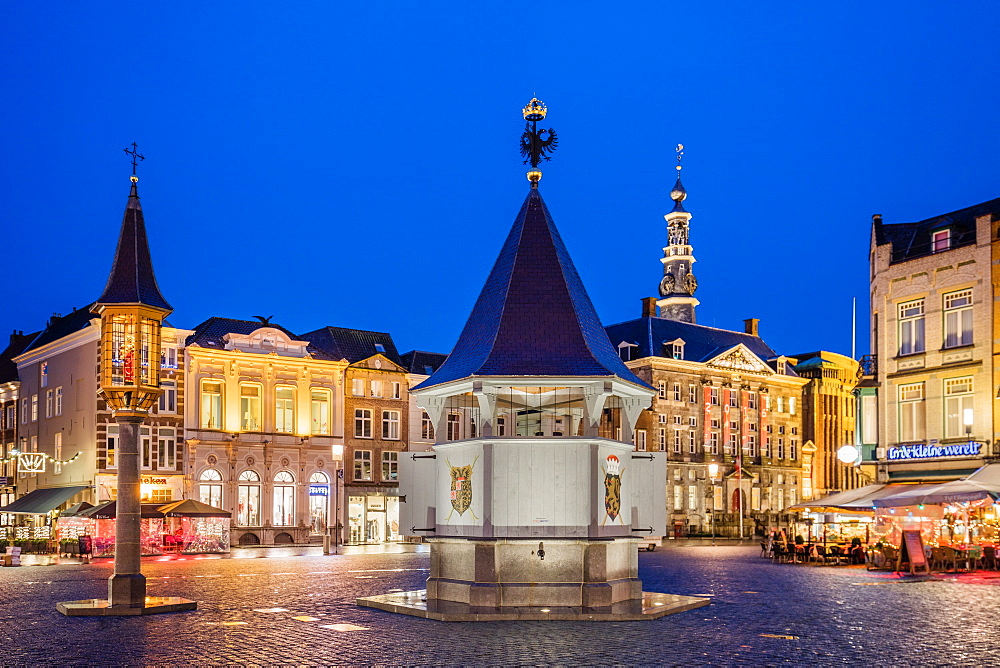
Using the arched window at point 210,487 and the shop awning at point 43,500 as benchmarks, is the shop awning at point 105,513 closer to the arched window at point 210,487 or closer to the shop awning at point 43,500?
the shop awning at point 43,500

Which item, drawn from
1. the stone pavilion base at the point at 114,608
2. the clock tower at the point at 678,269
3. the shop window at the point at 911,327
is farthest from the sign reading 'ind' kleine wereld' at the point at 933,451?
the clock tower at the point at 678,269

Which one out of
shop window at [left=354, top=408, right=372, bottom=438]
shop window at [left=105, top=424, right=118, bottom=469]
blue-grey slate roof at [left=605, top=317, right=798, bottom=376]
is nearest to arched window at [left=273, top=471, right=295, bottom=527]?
shop window at [left=354, top=408, right=372, bottom=438]

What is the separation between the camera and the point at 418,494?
68.7 ft

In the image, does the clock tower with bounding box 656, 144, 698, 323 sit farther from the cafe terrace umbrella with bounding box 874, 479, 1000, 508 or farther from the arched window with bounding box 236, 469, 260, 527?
the cafe terrace umbrella with bounding box 874, 479, 1000, 508

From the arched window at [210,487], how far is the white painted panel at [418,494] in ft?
131

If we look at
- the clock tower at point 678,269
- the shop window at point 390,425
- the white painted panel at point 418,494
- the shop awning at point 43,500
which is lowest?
the shop awning at point 43,500

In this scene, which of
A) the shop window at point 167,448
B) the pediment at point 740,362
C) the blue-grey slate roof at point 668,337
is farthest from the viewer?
the pediment at point 740,362

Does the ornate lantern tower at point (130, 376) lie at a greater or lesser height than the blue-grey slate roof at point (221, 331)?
lesser

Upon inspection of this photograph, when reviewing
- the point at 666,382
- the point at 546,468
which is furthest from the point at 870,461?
the point at 666,382

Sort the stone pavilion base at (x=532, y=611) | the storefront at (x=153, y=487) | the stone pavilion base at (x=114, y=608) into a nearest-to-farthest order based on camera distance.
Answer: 1. the stone pavilion base at (x=532, y=611)
2. the stone pavilion base at (x=114, y=608)
3. the storefront at (x=153, y=487)

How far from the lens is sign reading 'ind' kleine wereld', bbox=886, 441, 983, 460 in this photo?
1478 inches

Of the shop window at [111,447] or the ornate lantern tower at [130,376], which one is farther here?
the shop window at [111,447]

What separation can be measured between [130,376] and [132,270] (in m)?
2.31

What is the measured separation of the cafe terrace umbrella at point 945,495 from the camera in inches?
1196
